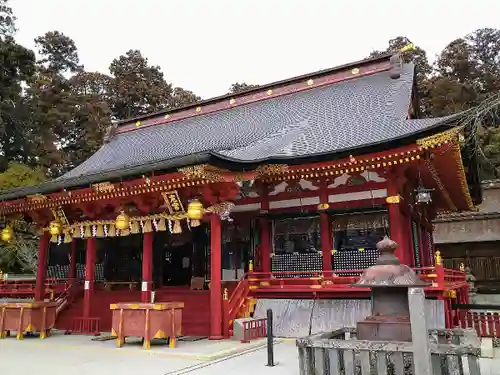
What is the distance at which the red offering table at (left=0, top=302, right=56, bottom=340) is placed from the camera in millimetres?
11727

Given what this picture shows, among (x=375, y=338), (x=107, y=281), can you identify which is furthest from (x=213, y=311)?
(x=107, y=281)

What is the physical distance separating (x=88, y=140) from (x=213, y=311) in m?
33.3

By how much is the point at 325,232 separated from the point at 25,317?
8847 mm

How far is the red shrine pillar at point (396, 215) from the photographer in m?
11.6

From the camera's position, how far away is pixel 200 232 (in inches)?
649

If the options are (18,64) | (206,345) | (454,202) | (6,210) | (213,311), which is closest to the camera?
(206,345)

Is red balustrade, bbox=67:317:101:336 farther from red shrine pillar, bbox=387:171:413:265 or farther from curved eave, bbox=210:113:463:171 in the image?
red shrine pillar, bbox=387:171:413:265

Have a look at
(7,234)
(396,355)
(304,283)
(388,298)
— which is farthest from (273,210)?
(7,234)

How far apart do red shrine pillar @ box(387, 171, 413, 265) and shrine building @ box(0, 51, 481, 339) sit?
0.04m

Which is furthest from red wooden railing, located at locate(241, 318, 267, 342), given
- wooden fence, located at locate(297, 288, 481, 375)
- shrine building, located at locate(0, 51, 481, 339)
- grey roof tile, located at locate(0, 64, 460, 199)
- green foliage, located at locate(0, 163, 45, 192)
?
green foliage, located at locate(0, 163, 45, 192)

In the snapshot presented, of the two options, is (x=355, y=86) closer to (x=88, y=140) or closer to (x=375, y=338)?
(x=375, y=338)

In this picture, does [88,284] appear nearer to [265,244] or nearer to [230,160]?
[265,244]

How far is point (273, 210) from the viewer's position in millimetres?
13680

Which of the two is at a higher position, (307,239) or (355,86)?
(355,86)
